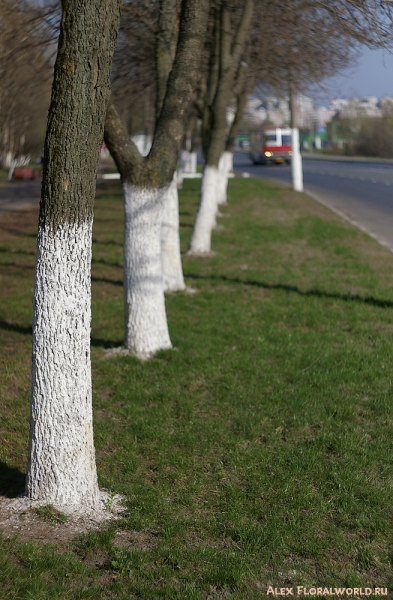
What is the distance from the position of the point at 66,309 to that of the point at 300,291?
225 inches

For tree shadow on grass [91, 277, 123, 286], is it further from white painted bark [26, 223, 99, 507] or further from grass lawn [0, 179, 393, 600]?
white painted bark [26, 223, 99, 507]

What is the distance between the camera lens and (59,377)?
3.98 metres

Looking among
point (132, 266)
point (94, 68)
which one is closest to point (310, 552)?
point (94, 68)

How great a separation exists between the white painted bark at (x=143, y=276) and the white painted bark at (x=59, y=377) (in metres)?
2.73

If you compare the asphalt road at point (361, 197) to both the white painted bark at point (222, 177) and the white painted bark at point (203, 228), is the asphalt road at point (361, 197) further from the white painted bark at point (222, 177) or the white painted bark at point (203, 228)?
the white painted bark at point (203, 228)

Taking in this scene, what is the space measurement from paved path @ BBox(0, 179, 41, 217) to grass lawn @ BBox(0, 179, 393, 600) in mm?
14036

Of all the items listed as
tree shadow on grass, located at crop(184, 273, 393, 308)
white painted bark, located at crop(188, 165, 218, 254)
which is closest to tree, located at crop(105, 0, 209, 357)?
tree shadow on grass, located at crop(184, 273, 393, 308)

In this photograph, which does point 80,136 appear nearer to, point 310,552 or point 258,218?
point 310,552

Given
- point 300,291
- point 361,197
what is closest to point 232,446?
point 300,291

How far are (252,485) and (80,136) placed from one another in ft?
6.80

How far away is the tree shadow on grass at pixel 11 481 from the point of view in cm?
420

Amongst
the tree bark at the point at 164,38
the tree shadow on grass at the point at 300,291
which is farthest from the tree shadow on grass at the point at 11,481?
the tree shadow on grass at the point at 300,291

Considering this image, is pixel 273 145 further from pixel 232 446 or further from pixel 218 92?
pixel 232 446

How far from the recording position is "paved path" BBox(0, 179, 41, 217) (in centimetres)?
2373
